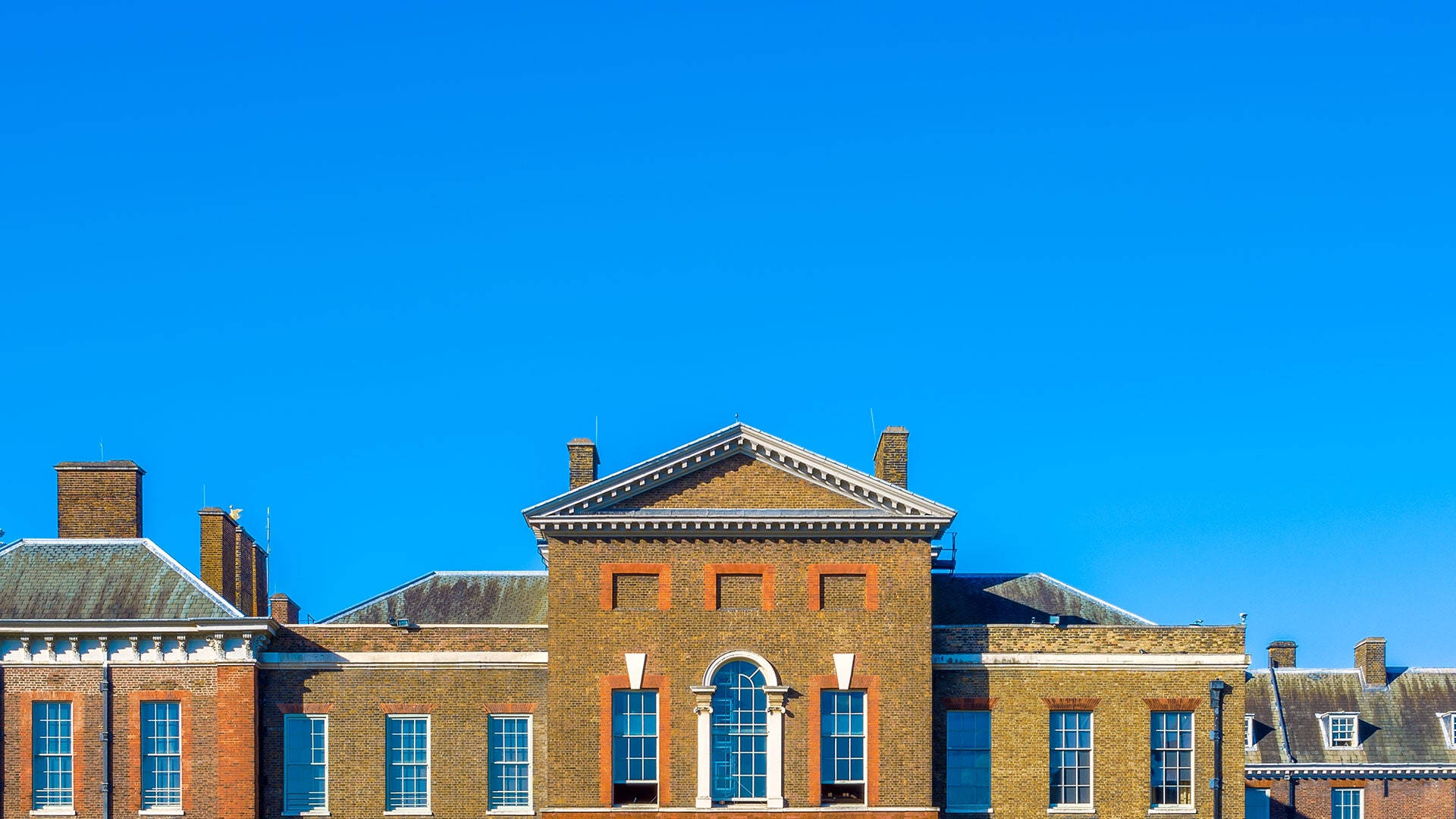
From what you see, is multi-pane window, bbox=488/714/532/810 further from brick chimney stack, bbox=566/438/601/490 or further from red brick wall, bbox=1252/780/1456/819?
red brick wall, bbox=1252/780/1456/819

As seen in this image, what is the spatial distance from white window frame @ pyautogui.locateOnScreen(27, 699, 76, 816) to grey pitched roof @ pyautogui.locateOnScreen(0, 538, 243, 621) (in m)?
1.88

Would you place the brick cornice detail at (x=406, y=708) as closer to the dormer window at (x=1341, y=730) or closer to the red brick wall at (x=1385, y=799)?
the red brick wall at (x=1385, y=799)

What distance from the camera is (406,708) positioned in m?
36.1

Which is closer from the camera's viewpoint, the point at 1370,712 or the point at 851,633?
the point at 851,633

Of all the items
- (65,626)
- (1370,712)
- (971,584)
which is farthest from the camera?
(1370,712)

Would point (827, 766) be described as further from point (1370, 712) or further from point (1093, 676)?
point (1370, 712)

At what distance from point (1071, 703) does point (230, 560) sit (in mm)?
19694

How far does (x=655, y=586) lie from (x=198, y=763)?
410 inches

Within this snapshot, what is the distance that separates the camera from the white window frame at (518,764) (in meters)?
35.9

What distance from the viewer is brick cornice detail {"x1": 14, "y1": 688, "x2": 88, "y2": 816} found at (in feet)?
115

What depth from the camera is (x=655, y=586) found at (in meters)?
35.3

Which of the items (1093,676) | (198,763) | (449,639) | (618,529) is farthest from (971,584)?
(198,763)

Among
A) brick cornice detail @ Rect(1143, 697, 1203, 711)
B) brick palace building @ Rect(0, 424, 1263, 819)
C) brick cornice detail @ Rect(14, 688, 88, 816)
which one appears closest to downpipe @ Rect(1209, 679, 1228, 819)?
brick palace building @ Rect(0, 424, 1263, 819)

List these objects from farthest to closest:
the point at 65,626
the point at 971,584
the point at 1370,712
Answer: the point at 1370,712 < the point at 971,584 < the point at 65,626
